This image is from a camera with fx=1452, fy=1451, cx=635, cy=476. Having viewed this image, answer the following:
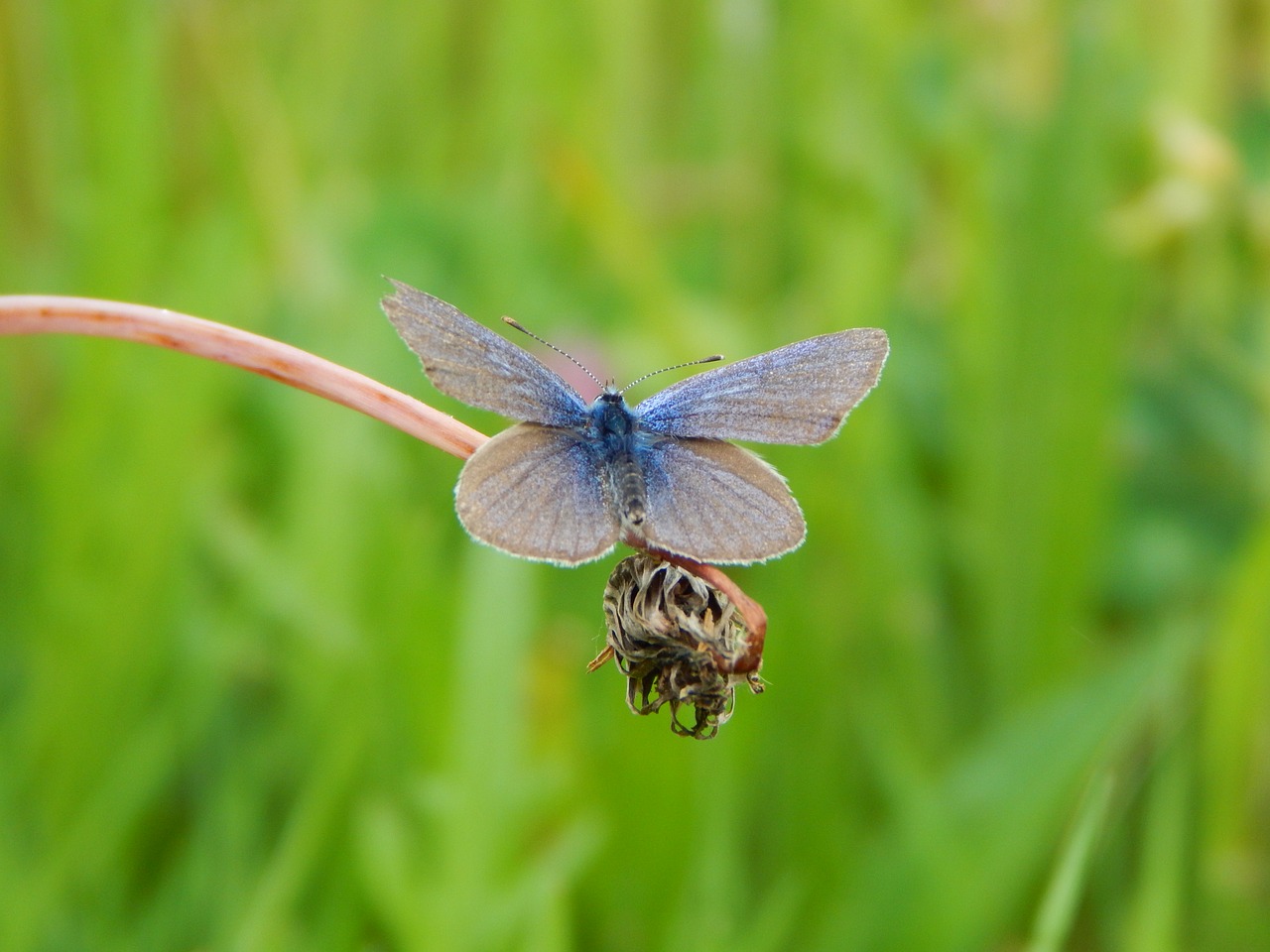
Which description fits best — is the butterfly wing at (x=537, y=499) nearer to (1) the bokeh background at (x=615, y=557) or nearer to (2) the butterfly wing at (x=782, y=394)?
(2) the butterfly wing at (x=782, y=394)

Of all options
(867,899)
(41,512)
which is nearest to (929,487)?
(867,899)

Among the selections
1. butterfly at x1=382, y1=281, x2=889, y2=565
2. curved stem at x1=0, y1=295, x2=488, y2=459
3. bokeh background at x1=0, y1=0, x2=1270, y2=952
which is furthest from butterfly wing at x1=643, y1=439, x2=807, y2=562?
bokeh background at x1=0, y1=0, x2=1270, y2=952

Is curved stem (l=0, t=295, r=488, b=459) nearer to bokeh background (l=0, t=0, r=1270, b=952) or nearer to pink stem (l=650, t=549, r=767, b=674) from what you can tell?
pink stem (l=650, t=549, r=767, b=674)

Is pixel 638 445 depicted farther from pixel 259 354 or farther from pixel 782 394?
pixel 259 354

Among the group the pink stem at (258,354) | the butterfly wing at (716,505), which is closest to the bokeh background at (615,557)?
the butterfly wing at (716,505)

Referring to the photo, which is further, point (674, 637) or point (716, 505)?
point (716, 505)

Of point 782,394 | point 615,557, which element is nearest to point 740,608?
point 782,394

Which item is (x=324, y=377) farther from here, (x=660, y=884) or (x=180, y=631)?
(x=180, y=631)
